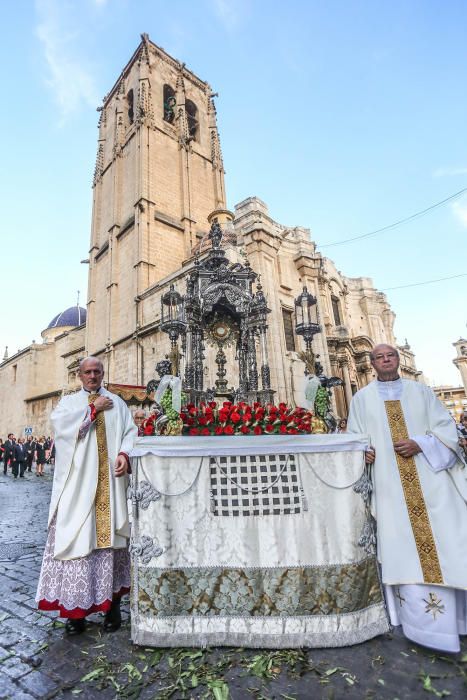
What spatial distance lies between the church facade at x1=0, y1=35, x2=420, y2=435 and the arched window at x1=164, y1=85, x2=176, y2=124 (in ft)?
0.30

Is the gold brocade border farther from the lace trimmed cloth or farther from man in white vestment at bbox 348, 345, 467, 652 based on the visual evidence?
the lace trimmed cloth

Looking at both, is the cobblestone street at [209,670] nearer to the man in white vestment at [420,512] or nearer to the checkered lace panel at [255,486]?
the man in white vestment at [420,512]

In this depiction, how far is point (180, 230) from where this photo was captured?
23734mm

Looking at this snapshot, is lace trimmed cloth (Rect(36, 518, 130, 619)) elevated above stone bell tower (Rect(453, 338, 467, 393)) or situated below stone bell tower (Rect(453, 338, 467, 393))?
below

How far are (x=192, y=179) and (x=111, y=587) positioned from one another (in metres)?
27.2

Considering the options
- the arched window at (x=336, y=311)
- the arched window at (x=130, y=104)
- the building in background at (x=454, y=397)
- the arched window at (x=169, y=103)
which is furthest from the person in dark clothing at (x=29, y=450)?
the building in background at (x=454, y=397)

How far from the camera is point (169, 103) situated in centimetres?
2823

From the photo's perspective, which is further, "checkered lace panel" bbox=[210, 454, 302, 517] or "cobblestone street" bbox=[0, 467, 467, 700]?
"checkered lace panel" bbox=[210, 454, 302, 517]

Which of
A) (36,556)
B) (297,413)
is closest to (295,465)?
(297,413)

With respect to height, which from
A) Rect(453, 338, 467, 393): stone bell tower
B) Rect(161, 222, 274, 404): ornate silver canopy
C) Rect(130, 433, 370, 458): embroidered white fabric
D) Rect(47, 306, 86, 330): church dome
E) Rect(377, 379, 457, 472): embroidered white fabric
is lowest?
Rect(377, 379, 457, 472): embroidered white fabric

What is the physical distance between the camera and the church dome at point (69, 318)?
39.8m

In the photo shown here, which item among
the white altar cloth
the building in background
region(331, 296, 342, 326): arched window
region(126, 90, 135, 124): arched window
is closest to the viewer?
the white altar cloth

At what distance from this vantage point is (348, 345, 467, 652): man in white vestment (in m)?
2.47

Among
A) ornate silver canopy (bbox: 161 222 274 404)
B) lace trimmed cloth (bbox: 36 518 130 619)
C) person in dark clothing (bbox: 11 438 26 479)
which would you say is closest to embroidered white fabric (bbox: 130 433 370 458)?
lace trimmed cloth (bbox: 36 518 130 619)
